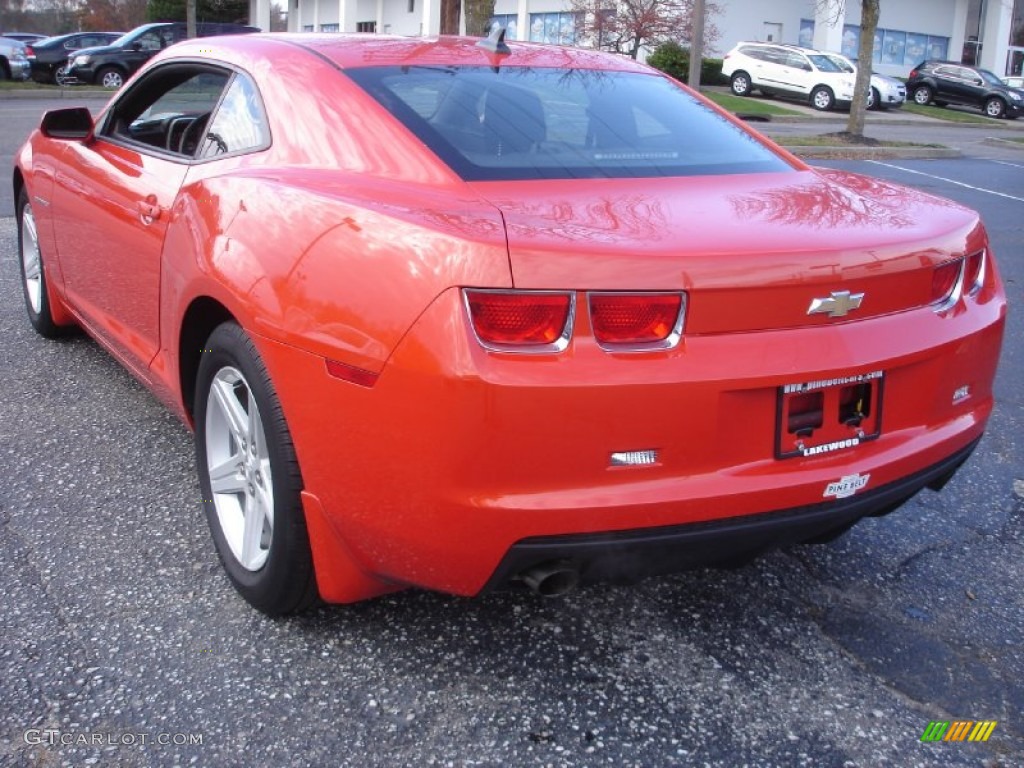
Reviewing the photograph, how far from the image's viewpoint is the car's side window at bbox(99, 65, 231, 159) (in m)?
3.78

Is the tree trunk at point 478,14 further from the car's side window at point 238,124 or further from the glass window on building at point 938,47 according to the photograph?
the glass window on building at point 938,47

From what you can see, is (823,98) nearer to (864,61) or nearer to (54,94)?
(864,61)

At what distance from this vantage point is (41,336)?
5438mm

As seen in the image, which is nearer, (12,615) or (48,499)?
(12,615)

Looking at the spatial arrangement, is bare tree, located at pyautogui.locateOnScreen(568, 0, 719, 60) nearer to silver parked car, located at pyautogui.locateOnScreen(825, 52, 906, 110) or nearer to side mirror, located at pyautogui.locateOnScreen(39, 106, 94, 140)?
silver parked car, located at pyautogui.locateOnScreen(825, 52, 906, 110)

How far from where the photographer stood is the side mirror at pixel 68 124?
435 cm

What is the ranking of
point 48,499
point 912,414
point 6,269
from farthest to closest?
point 6,269 → point 48,499 → point 912,414

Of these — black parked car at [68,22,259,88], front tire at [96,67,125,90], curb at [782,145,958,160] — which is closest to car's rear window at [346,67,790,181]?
curb at [782,145,958,160]

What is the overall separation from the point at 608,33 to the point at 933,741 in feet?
106

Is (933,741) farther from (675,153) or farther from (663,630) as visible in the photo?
(675,153)

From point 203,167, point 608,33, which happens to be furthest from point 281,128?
point 608,33

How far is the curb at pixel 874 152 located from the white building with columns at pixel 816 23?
16.2 meters

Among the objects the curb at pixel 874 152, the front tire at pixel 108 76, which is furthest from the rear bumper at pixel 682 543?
the front tire at pixel 108 76

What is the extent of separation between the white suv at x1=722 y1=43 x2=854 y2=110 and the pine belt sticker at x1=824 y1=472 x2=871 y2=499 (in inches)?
1197
